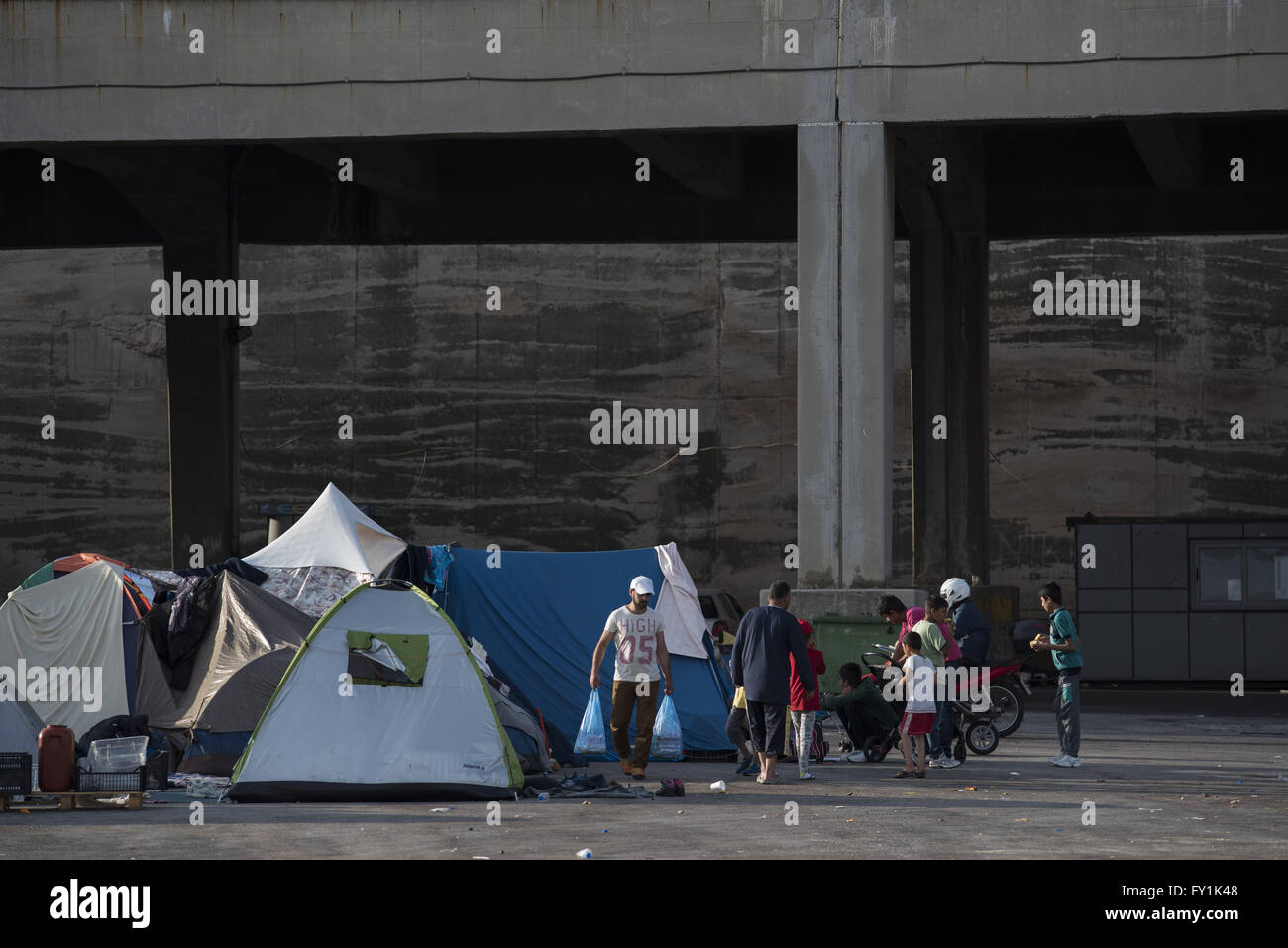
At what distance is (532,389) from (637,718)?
83.8 feet

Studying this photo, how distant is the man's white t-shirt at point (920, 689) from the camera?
14844 mm

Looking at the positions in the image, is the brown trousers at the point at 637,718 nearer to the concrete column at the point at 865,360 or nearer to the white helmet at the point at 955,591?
the white helmet at the point at 955,591

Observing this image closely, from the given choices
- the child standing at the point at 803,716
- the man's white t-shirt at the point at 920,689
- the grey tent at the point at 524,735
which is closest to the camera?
the child standing at the point at 803,716

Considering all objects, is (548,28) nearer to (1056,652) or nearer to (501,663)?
(501,663)

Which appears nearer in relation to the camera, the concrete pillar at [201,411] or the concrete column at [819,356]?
the concrete column at [819,356]

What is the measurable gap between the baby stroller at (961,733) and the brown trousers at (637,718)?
2.47 m

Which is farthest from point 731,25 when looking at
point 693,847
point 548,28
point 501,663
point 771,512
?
point 771,512

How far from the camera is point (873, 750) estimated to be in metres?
16.4

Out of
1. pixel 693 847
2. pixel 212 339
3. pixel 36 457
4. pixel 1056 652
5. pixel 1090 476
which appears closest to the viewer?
pixel 693 847

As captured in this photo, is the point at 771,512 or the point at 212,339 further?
the point at 771,512

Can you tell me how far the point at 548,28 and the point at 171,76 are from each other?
5191mm

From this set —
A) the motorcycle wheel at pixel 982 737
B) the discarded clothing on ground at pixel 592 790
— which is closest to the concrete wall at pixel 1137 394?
the motorcycle wheel at pixel 982 737

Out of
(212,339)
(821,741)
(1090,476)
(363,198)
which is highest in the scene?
(363,198)

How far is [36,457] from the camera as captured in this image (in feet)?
132
